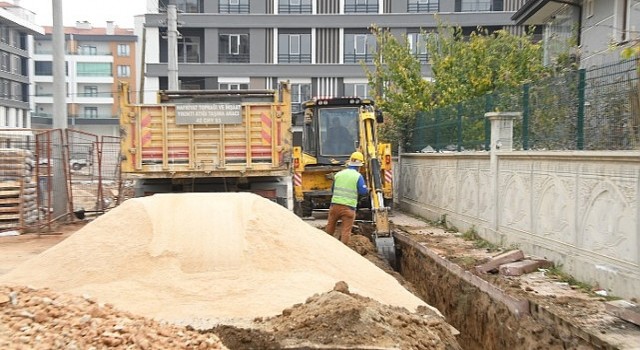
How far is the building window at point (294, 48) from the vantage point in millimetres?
37156

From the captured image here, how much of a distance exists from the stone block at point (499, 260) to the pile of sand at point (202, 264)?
1.77 meters

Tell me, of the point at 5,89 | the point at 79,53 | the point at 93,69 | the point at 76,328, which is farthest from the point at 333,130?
the point at 79,53

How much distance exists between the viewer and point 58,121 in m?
15.5

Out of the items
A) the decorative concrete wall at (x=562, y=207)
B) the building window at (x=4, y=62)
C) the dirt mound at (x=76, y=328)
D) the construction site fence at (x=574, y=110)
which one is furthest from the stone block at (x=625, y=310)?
the building window at (x=4, y=62)

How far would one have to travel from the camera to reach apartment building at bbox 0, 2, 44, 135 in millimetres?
54562

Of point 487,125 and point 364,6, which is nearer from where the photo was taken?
point 487,125

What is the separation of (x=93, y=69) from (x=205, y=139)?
69540mm

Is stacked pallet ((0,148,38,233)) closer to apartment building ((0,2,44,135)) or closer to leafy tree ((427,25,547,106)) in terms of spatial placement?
leafy tree ((427,25,547,106))

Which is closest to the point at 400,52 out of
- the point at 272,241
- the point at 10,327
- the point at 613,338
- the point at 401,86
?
the point at 401,86

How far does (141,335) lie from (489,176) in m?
7.99

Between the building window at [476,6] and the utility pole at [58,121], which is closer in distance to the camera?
the utility pole at [58,121]

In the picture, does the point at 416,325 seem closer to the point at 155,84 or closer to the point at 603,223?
the point at 603,223

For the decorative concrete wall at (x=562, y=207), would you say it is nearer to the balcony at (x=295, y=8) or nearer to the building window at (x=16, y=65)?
the balcony at (x=295, y=8)

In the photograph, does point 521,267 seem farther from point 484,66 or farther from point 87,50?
point 87,50
